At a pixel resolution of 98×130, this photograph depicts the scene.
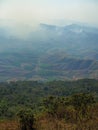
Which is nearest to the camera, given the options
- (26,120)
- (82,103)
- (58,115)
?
(26,120)

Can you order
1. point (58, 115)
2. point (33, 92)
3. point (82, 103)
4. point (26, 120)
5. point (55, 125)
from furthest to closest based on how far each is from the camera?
point (33, 92)
point (58, 115)
point (82, 103)
point (55, 125)
point (26, 120)

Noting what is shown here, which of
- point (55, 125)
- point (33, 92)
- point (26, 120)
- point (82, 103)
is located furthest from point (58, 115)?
point (33, 92)

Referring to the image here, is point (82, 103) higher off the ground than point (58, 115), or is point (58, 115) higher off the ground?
point (82, 103)

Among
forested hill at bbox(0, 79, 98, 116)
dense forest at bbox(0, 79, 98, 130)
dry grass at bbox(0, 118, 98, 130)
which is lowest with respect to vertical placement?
dry grass at bbox(0, 118, 98, 130)

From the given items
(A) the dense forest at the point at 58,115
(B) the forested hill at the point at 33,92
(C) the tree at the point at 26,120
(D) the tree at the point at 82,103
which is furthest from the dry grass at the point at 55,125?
(B) the forested hill at the point at 33,92

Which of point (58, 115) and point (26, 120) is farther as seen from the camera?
point (58, 115)

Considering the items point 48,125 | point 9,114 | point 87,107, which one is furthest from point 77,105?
point 9,114

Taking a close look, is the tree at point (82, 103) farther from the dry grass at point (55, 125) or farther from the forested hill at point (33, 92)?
the forested hill at point (33, 92)

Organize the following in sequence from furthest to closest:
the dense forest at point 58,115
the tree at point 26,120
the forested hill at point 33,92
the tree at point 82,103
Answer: the forested hill at point 33,92
the tree at point 82,103
the dense forest at point 58,115
the tree at point 26,120

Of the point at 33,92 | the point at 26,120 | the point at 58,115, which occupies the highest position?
the point at 33,92

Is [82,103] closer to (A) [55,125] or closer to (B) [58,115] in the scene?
(B) [58,115]

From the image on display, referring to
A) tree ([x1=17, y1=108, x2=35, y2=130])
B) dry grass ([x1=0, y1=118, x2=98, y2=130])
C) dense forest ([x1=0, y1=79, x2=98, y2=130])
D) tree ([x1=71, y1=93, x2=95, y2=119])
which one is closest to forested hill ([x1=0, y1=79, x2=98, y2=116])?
dense forest ([x1=0, y1=79, x2=98, y2=130])

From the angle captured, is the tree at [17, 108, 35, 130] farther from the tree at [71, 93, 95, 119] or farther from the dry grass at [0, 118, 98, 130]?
the tree at [71, 93, 95, 119]
